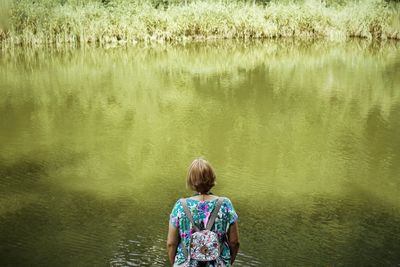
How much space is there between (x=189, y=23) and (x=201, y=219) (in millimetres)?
18493

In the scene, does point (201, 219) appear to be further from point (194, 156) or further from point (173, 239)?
point (194, 156)

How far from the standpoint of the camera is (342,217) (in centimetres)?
502

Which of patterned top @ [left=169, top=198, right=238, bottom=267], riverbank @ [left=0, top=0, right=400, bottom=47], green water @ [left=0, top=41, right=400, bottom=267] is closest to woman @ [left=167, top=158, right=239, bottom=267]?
patterned top @ [left=169, top=198, right=238, bottom=267]

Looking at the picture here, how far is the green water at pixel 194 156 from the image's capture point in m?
4.52

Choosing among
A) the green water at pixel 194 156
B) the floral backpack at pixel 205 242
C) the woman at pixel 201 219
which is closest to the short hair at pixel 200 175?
the woman at pixel 201 219

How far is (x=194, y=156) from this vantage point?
682 cm

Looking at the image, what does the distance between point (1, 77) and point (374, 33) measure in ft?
45.2

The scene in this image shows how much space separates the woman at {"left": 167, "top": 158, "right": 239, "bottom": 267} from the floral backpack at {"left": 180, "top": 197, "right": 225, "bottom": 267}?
0.02m

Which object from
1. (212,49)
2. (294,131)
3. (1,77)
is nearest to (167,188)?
(294,131)

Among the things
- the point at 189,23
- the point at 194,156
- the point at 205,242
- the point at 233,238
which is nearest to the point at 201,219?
the point at 205,242

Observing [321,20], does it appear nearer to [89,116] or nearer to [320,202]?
[89,116]

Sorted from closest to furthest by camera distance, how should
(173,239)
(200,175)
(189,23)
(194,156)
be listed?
(200,175) → (173,239) → (194,156) → (189,23)

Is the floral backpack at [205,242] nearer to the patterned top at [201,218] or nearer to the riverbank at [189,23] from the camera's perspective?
the patterned top at [201,218]

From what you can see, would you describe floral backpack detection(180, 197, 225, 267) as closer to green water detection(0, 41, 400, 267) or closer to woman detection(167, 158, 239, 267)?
woman detection(167, 158, 239, 267)
